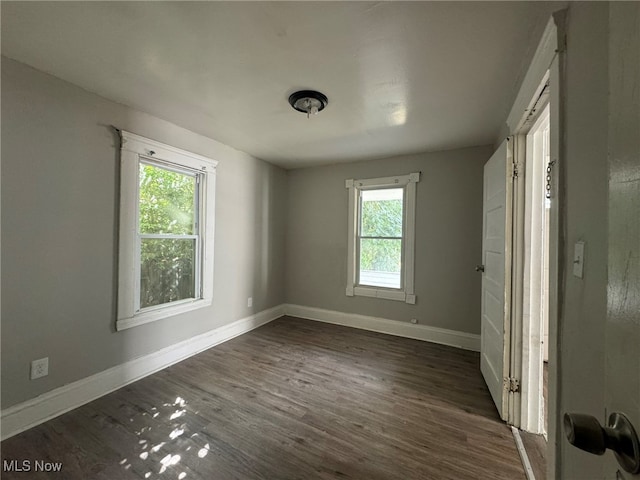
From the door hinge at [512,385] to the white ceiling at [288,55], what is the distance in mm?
2046

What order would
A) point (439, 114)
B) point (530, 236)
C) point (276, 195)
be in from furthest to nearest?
point (276, 195) < point (439, 114) < point (530, 236)

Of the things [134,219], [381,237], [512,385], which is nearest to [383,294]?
[381,237]

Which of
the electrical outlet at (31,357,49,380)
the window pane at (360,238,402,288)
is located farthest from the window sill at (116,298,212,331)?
the window pane at (360,238,402,288)

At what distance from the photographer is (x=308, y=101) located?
1.99 m

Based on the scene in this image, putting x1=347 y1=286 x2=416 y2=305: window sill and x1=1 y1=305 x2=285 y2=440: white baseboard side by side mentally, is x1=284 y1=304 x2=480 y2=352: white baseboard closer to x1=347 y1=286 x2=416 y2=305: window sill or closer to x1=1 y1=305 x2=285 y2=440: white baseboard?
x1=347 y1=286 x2=416 y2=305: window sill

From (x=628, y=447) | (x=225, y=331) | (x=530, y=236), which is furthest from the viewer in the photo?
(x=225, y=331)

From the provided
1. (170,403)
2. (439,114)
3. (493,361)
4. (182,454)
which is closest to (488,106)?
(439,114)

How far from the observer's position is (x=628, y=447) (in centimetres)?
37

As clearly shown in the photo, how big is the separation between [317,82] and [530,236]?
1.82 meters

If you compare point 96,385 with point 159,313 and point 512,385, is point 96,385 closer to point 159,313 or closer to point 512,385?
point 159,313

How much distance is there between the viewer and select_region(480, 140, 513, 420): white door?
1.84 meters

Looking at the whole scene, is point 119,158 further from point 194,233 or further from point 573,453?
point 573,453

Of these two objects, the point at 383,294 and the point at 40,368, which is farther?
the point at 383,294

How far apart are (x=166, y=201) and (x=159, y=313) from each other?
1104 mm
